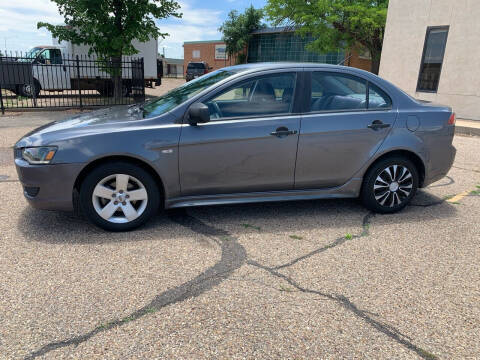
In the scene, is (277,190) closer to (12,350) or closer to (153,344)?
(153,344)

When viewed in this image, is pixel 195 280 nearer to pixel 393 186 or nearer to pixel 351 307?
pixel 351 307

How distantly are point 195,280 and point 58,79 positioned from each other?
16301 mm

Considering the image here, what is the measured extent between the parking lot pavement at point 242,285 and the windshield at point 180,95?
3.79ft

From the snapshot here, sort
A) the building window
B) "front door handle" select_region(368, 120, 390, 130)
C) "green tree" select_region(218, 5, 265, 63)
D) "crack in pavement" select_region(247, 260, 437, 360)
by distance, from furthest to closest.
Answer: "green tree" select_region(218, 5, 265, 63) < the building window < "front door handle" select_region(368, 120, 390, 130) < "crack in pavement" select_region(247, 260, 437, 360)

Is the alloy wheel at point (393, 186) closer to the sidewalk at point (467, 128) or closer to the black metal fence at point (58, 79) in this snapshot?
the sidewalk at point (467, 128)

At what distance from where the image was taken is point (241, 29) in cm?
4012

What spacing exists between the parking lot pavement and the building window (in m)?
11.3

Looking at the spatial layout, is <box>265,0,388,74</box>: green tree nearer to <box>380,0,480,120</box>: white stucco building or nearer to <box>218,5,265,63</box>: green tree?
<box>380,0,480,120</box>: white stucco building

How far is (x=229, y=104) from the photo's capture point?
3.99 meters

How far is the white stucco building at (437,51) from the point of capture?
12859 millimetres

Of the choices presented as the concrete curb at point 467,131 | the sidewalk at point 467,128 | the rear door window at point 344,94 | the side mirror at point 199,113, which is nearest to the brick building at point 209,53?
the sidewalk at point 467,128

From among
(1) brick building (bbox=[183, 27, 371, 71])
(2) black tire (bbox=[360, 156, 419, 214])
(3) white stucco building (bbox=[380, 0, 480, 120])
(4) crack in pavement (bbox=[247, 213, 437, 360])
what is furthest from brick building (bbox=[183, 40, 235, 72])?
(4) crack in pavement (bbox=[247, 213, 437, 360])

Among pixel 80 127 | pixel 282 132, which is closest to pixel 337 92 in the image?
pixel 282 132

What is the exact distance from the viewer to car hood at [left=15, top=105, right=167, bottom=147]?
3619 millimetres
